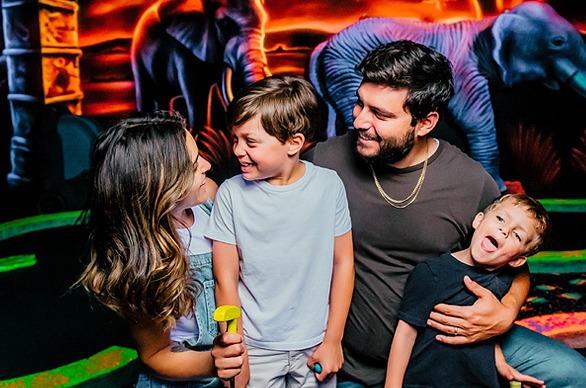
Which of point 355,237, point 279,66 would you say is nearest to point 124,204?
Answer: point 355,237

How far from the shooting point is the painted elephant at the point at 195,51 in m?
3.61

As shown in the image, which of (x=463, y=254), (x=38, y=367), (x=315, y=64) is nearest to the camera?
(x=463, y=254)

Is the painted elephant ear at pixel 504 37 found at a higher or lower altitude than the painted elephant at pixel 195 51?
higher

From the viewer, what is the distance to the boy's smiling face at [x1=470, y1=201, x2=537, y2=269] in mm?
1927

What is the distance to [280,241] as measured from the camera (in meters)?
1.89

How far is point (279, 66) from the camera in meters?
3.63

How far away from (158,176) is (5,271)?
7.51 feet

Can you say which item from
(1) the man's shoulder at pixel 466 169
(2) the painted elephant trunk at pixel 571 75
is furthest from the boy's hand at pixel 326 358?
(2) the painted elephant trunk at pixel 571 75

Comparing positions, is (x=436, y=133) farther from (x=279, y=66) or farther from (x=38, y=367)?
(x=38, y=367)

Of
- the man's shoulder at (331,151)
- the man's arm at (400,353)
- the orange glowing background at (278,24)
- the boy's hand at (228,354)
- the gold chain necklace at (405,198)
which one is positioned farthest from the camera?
the orange glowing background at (278,24)

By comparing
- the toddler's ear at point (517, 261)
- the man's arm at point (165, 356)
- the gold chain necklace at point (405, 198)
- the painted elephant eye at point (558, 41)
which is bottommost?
the man's arm at point (165, 356)

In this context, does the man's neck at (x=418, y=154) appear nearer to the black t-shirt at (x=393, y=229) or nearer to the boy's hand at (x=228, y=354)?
the black t-shirt at (x=393, y=229)

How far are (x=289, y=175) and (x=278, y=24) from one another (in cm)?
187

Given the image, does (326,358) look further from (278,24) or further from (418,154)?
(278,24)
